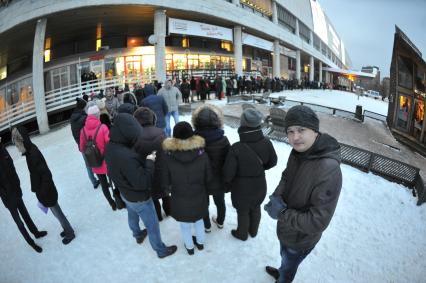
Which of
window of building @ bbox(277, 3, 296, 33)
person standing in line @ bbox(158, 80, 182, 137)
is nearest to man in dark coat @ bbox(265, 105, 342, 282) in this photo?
person standing in line @ bbox(158, 80, 182, 137)

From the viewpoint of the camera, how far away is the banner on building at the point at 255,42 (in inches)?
995

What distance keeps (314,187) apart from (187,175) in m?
1.47

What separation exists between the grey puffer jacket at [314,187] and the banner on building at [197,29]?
19.3 m

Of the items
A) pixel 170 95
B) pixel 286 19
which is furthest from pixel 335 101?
pixel 170 95

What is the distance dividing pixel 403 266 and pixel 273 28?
30267 mm

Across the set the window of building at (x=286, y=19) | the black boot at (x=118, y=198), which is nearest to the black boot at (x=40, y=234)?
the black boot at (x=118, y=198)

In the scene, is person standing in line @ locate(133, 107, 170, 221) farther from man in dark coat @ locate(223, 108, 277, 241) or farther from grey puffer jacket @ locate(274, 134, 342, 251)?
grey puffer jacket @ locate(274, 134, 342, 251)

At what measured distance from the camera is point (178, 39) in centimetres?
2600

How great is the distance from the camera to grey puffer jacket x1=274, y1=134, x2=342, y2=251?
201 centimetres

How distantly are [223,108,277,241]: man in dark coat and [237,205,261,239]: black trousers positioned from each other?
74mm

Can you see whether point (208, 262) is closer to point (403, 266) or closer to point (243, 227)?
point (243, 227)

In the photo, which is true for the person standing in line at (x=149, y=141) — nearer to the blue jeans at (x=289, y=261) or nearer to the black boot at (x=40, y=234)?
the blue jeans at (x=289, y=261)

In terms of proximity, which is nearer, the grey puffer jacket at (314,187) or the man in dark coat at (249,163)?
the grey puffer jacket at (314,187)

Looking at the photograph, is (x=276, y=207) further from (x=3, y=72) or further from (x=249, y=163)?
(x=3, y=72)
